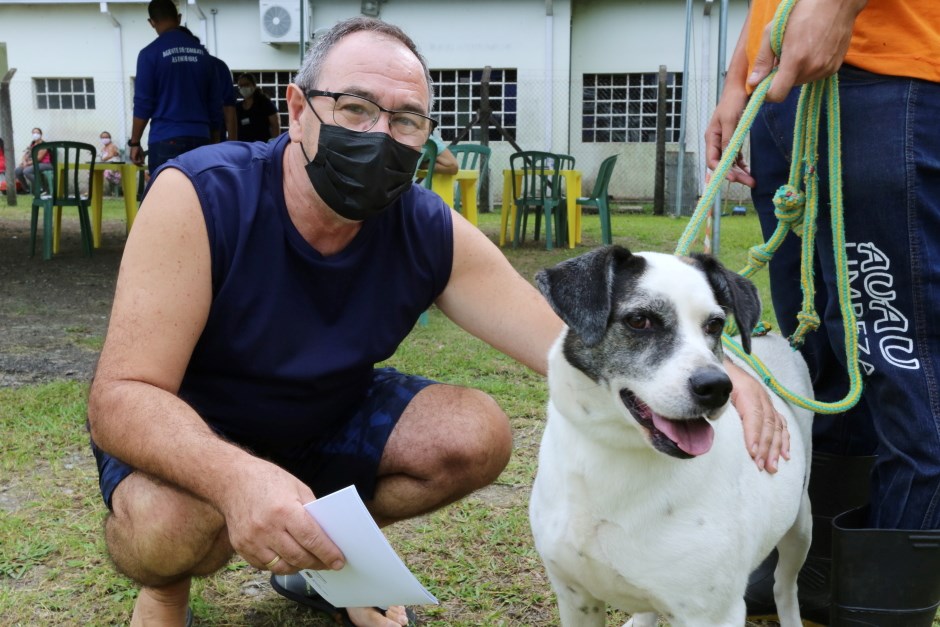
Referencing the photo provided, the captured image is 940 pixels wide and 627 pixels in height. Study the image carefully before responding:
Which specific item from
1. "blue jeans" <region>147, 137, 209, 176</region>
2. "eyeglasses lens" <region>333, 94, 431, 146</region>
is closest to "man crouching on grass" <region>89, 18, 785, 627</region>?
"eyeglasses lens" <region>333, 94, 431, 146</region>

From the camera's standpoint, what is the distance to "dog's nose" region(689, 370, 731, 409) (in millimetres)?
1823

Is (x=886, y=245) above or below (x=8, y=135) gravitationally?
below

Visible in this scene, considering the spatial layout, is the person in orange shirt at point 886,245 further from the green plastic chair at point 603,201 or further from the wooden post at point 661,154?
the wooden post at point 661,154

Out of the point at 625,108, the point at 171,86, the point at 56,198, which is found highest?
the point at 625,108

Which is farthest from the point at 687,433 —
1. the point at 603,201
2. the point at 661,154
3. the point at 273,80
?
the point at 273,80

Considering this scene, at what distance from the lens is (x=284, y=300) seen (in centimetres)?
236

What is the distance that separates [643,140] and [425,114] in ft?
57.5

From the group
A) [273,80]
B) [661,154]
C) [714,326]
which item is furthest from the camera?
[273,80]

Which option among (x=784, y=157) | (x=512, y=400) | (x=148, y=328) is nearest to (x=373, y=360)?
(x=148, y=328)

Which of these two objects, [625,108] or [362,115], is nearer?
[362,115]

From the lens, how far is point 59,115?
19.8 m

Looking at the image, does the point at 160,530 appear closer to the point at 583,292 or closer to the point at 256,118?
the point at 583,292

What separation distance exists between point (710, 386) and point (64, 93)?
68.5 feet

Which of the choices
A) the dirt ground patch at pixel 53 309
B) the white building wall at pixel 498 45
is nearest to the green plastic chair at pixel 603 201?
the dirt ground patch at pixel 53 309
